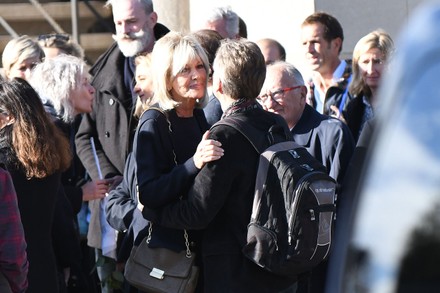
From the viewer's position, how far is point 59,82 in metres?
6.14

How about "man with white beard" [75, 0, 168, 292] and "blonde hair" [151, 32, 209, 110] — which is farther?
"man with white beard" [75, 0, 168, 292]

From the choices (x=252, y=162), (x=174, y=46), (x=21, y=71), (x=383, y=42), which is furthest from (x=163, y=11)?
(x=252, y=162)

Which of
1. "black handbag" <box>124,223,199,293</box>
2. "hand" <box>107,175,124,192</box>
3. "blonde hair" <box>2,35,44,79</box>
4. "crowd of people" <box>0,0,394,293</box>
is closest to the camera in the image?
"crowd of people" <box>0,0,394,293</box>

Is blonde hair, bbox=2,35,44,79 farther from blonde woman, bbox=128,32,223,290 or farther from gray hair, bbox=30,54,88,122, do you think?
blonde woman, bbox=128,32,223,290

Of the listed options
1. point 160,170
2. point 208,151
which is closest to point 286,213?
point 208,151

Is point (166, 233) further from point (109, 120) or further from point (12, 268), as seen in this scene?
point (109, 120)

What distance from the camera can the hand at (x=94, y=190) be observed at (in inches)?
230

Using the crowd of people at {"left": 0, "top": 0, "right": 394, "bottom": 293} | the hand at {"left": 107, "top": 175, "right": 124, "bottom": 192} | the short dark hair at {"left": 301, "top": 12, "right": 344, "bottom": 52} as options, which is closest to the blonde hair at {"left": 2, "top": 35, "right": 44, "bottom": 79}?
the crowd of people at {"left": 0, "top": 0, "right": 394, "bottom": 293}

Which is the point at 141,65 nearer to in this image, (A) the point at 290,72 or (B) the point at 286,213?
(A) the point at 290,72

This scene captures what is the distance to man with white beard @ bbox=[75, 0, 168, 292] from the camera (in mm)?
6250

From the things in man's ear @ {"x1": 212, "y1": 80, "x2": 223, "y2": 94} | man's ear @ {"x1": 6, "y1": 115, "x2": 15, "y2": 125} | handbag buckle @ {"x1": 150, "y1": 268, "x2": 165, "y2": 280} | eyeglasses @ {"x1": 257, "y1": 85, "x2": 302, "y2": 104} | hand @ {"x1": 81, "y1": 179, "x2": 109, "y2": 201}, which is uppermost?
man's ear @ {"x1": 212, "y1": 80, "x2": 223, "y2": 94}

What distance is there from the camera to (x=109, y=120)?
6398mm

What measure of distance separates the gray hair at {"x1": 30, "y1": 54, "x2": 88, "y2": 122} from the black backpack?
1989mm

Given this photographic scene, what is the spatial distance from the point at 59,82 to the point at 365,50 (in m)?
1.88
